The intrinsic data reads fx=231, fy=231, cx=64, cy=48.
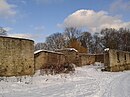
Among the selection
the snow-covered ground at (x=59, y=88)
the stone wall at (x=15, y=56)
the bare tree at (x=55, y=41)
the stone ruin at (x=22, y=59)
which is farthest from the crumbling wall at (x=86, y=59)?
the snow-covered ground at (x=59, y=88)

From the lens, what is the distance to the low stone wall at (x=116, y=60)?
33.3m

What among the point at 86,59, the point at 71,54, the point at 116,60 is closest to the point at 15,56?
the point at 71,54

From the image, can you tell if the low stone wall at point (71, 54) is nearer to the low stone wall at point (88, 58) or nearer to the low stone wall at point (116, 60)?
the low stone wall at point (88, 58)

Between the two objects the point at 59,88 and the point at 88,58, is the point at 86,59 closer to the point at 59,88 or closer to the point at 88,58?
the point at 88,58

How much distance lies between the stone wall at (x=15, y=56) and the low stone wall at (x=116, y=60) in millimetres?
15375

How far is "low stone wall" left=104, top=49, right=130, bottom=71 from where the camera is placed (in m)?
33.3

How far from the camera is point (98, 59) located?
48.7 m

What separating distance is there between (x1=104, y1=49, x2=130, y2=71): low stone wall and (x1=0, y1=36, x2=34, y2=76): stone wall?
1537 centimetres

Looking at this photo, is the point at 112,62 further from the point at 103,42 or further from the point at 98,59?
the point at 103,42

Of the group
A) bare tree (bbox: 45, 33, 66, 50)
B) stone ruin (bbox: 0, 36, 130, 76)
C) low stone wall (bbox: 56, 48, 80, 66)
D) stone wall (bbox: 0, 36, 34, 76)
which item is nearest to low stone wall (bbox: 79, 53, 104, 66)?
low stone wall (bbox: 56, 48, 80, 66)

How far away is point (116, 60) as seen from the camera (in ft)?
119

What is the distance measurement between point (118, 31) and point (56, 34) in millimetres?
20520

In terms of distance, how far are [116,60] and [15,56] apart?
2100cm

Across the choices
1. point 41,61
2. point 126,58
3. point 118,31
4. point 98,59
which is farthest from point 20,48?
point 118,31
